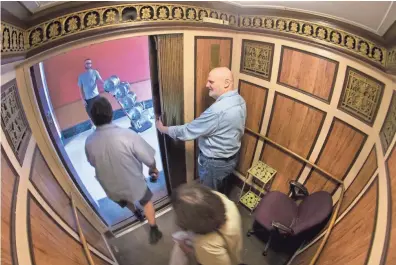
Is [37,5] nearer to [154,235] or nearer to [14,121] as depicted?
[14,121]

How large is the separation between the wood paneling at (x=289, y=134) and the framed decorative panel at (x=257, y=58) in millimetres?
222

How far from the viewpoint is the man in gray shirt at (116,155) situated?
1476mm

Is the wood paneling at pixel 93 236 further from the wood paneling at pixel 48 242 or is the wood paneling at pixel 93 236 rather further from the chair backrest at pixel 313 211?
the chair backrest at pixel 313 211

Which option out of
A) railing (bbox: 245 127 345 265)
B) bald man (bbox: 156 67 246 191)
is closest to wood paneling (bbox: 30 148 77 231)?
bald man (bbox: 156 67 246 191)

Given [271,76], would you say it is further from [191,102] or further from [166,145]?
[166,145]

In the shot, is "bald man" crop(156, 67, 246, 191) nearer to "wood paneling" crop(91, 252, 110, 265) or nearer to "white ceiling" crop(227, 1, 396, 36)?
"white ceiling" crop(227, 1, 396, 36)

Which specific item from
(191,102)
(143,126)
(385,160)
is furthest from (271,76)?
(143,126)

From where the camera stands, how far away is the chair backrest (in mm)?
1552

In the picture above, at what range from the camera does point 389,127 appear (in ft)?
4.34

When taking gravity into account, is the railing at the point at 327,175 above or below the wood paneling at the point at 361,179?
below

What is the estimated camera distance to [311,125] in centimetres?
186

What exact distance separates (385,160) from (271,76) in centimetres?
98

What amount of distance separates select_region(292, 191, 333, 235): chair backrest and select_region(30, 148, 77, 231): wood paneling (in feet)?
4.53

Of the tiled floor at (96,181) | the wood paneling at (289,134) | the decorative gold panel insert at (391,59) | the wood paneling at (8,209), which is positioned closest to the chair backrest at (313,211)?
the wood paneling at (289,134)
